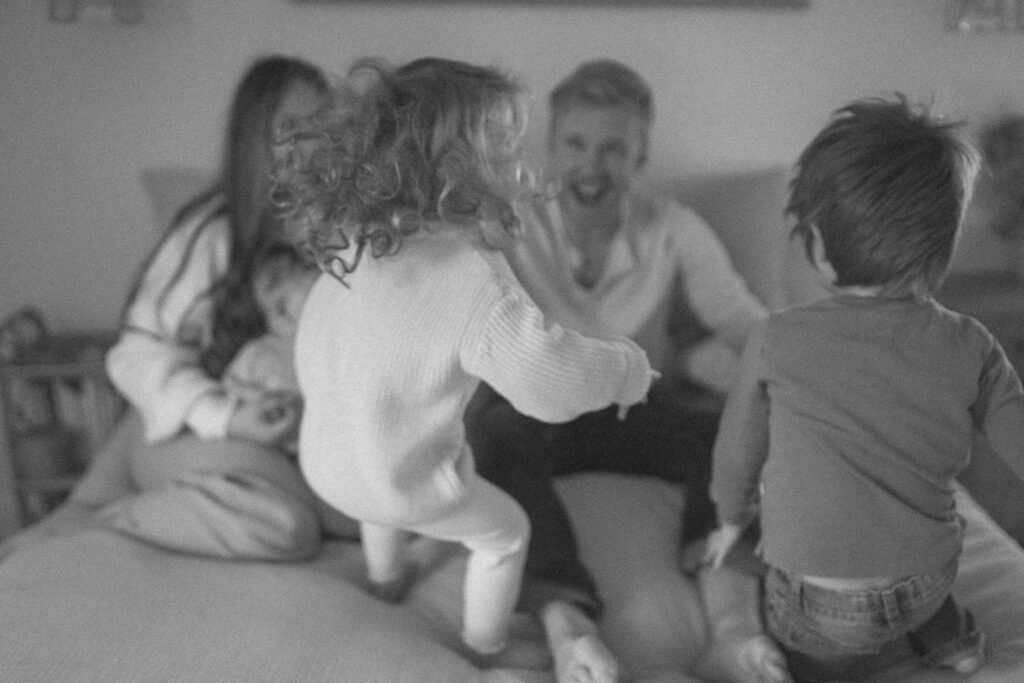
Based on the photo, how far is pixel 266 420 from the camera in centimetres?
147

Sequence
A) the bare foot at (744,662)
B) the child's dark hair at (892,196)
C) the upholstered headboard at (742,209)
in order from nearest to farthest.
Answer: the child's dark hair at (892,196) → the bare foot at (744,662) → the upholstered headboard at (742,209)

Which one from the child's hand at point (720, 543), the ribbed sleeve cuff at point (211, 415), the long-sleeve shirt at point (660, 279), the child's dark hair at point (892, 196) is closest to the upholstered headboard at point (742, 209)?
the long-sleeve shirt at point (660, 279)

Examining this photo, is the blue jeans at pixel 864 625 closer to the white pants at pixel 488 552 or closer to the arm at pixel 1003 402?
the arm at pixel 1003 402

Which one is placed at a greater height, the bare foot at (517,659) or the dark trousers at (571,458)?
the dark trousers at (571,458)

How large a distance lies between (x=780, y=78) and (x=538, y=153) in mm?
621

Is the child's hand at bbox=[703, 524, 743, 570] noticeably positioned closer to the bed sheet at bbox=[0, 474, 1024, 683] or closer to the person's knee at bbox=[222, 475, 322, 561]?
the bed sheet at bbox=[0, 474, 1024, 683]

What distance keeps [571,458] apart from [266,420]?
1.80 feet

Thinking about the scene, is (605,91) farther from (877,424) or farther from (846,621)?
(846,621)

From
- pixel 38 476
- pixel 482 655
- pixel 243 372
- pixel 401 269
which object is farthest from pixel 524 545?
pixel 38 476

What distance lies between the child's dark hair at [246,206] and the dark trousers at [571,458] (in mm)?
477

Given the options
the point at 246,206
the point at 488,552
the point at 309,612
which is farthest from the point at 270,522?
the point at 246,206

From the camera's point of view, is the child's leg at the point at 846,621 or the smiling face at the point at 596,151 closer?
the child's leg at the point at 846,621

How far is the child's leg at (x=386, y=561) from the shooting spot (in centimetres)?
128

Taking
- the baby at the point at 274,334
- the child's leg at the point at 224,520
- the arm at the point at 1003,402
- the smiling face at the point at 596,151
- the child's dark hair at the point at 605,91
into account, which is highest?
the child's dark hair at the point at 605,91
